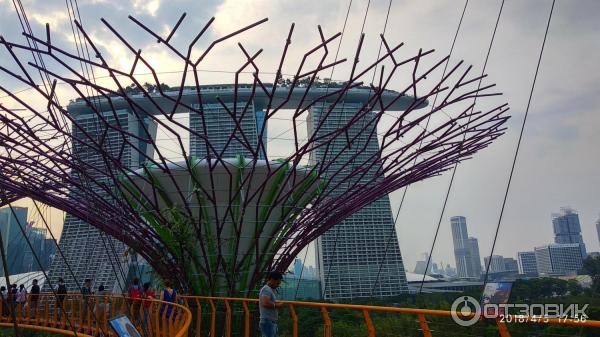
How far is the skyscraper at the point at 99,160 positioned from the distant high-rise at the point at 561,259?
5291cm

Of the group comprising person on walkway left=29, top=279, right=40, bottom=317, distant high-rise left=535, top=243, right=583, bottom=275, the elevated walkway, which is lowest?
the elevated walkway

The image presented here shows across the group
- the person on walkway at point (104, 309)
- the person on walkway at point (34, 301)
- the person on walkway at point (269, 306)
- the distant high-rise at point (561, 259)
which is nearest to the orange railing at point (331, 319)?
the person on walkway at point (269, 306)

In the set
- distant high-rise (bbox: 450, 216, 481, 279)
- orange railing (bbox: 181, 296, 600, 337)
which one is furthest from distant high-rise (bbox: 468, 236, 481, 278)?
orange railing (bbox: 181, 296, 600, 337)

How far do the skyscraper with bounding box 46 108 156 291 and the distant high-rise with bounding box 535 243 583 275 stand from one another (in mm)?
52914

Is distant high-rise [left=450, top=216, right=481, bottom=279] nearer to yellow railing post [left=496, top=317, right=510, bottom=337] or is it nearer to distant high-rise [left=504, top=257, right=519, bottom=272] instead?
distant high-rise [left=504, top=257, right=519, bottom=272]

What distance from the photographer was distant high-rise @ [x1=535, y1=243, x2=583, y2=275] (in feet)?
206

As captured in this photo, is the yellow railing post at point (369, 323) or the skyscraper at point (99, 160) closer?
the yellow railing post at point (369, 323)

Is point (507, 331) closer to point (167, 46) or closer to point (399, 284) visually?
point (167, 46)

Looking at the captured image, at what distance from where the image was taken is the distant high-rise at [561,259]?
6264 centimetres

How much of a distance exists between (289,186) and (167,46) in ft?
23.4

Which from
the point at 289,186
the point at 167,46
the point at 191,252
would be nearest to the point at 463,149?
the point at 289,186

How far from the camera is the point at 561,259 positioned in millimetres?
67688

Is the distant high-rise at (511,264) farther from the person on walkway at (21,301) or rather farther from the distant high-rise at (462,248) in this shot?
the person on walkway at (21,301)

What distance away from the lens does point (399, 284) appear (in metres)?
54.1
